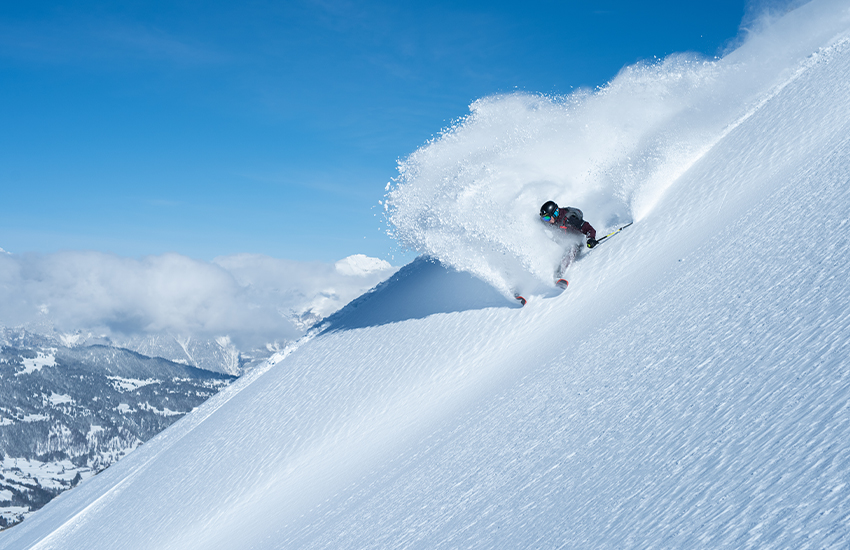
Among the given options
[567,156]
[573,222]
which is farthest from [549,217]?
[567,156]

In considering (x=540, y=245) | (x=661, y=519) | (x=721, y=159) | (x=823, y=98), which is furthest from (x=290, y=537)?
(x=823, y=98)

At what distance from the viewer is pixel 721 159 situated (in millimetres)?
11773

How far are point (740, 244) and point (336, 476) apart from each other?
6899 mm

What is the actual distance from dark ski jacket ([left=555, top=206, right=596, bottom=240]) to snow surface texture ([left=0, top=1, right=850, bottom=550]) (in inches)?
23.0

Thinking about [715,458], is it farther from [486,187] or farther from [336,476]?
[486,187]

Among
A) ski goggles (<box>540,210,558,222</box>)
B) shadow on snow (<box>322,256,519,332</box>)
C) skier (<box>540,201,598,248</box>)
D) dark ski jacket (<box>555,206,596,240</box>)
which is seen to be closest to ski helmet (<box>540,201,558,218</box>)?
ski goggles (<box>540,210,558,222</box>)

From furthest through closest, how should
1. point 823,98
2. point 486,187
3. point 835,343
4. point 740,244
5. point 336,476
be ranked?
point 486,187, point 823,98, point 336,476, point 740,244, point 835,343

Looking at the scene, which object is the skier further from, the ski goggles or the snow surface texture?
the snow surface texture

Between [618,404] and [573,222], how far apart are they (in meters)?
7.47

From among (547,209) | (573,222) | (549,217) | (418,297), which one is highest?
(418,297)

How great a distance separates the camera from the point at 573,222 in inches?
459

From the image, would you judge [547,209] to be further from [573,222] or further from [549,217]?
[573,222]

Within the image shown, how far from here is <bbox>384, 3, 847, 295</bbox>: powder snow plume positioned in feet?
41.1

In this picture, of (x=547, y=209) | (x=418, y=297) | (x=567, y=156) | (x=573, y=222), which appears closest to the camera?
(x=547, y=209)
